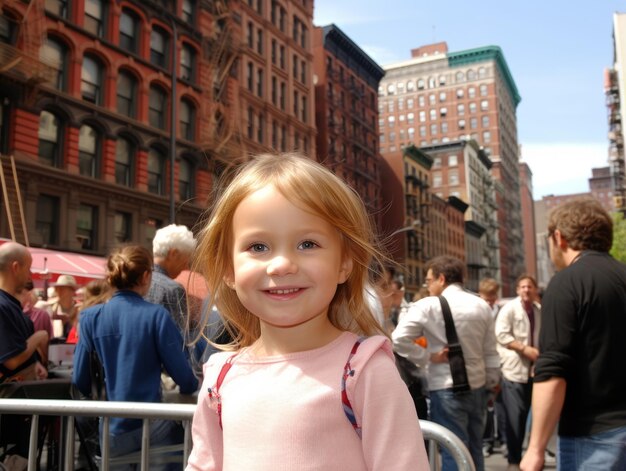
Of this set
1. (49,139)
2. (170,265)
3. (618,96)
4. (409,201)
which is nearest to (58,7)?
(49,139)

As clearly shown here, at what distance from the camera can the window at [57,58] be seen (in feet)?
80.3

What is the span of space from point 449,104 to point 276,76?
250ft

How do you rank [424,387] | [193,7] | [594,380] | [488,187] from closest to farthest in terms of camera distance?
[594,380] < [424,387] < [193,7] < [488,187]

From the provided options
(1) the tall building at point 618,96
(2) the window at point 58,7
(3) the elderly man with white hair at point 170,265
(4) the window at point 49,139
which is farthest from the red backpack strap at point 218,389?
(1) the tall building at point 618,96

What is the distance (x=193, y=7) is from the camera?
109ft

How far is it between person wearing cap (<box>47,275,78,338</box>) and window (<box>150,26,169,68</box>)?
22.6 m

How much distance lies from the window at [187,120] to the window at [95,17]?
565 cm

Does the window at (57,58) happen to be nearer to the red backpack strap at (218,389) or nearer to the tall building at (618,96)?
the red backpack strap at (218,389)

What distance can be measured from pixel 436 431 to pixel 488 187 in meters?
104

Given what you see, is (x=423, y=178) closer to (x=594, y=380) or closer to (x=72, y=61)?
(x=72, y=61)

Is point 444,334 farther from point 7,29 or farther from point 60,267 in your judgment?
point 7,29

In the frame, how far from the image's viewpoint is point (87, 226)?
1019 inches

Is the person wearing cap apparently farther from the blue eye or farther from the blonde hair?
the blue eye

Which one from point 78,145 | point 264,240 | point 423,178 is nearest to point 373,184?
point 423,178
